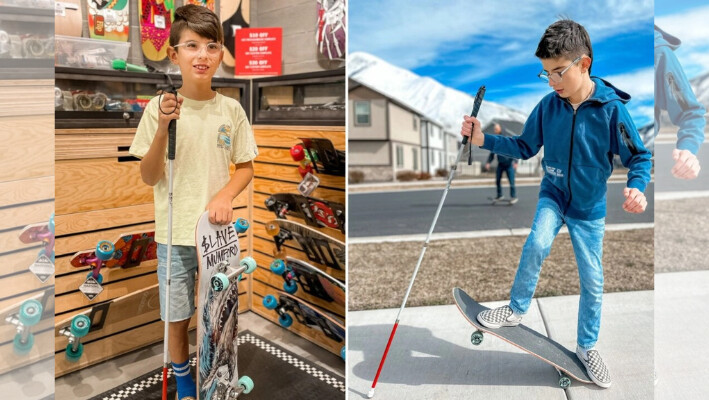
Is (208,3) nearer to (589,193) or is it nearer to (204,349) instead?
(204,349)

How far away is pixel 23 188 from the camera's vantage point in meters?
1.87

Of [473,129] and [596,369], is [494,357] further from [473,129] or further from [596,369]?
[473,129]

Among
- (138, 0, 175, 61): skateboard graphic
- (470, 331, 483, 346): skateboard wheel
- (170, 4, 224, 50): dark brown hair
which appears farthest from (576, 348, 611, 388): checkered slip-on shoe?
(138, 0, 175, 61): skateboard graphic

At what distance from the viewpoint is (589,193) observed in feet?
7.20

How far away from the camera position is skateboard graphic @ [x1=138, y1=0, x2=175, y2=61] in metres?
2.25

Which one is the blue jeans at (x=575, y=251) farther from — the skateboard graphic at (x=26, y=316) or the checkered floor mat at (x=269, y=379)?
the skateboard graphic at (x=26, y=316)

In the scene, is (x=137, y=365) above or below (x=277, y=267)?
below

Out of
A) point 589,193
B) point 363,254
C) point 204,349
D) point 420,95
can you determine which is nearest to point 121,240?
point 204,349

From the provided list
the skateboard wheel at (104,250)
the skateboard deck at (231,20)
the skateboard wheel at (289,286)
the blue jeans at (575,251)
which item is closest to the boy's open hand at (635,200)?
the blue jeans at (575,251)

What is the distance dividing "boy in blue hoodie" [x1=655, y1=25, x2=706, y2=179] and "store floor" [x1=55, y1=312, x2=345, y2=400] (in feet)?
5.91

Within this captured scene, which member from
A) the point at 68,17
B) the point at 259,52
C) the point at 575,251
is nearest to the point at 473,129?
the point at 575,251

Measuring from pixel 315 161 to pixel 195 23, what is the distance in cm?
96

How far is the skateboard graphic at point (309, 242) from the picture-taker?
106 inches

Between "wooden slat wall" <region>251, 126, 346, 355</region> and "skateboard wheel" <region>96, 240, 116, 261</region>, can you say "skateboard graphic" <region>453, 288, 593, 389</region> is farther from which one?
"skateboard wheel" <region>96, 240, 116, 261</region>
